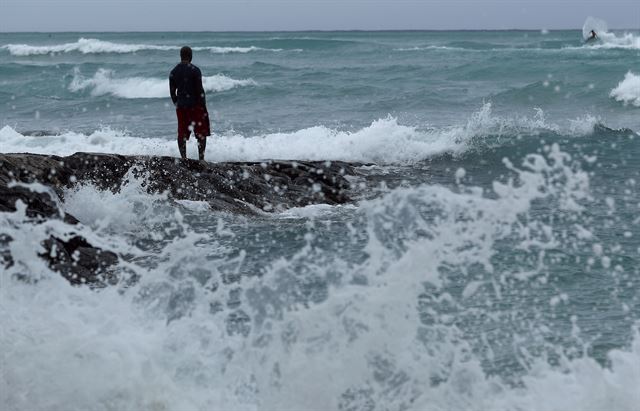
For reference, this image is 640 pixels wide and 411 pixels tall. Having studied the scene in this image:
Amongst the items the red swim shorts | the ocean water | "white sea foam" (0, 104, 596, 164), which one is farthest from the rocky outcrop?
"white sea foam" (0, 104, 596, 164)

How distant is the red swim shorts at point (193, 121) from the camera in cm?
952

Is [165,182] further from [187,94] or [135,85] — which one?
[135,85]

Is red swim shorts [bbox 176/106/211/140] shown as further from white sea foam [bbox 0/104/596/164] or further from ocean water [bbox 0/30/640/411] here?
white sea foam [bbox 0/104/596/164]

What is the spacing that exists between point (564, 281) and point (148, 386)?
3.60 meters

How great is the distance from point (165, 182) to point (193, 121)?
40.7 inches

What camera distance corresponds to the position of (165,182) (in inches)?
350

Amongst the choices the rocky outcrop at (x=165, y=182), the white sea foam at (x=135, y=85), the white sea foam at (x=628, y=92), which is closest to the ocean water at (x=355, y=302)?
the rocky outcrop at (x=165, y=182)

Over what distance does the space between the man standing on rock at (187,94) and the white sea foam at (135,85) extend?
16192mm

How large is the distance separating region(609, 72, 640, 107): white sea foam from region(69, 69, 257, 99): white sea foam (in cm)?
1143

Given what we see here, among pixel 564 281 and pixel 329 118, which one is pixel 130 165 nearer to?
pixel 564 281

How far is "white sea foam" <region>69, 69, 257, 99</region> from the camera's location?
27.0m

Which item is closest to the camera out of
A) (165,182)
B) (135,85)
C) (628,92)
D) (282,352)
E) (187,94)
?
(282,352)

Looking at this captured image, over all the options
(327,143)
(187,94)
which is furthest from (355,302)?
(327,143)

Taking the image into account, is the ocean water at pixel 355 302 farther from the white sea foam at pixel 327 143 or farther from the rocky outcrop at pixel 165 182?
the white sea foam at pixel 327 143
